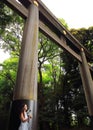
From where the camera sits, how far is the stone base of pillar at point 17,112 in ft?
8.41

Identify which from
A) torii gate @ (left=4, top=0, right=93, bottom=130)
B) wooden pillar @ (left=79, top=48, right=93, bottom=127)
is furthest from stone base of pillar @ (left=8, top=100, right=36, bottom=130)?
wooden pillar @ (left=79, top=48, right=93, bottom=127)

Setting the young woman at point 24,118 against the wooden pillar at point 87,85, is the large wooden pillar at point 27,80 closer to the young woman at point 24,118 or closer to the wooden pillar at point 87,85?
the young woman at point 24,118

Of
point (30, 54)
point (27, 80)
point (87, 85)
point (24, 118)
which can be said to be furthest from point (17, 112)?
point (87, 85)

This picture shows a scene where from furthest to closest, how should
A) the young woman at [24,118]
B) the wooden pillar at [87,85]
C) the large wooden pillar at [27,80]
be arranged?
the wooden pillar at [87,85]
the large wooden pillar at [27,80]
the young woman at [24,118]

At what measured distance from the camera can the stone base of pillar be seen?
256 centimetres

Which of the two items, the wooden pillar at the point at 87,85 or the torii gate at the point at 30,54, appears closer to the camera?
the torii gate at the point at 30,54

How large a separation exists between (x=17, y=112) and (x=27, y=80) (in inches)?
23.9

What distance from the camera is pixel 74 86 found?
11.9m

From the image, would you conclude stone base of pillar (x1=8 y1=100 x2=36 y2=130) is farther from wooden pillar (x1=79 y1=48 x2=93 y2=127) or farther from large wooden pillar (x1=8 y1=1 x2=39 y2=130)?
wooden pillar (x1=79 y1=48 x2=93 y2=127)

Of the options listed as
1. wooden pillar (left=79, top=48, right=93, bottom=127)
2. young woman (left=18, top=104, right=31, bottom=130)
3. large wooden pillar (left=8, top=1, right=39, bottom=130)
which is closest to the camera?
young woman (left=18, top=104, right=31, bottom=130)

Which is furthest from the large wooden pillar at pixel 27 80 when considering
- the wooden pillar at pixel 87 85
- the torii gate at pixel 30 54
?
the wooden pillar at pixel 87 85

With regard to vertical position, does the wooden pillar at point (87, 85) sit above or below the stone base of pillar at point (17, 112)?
above

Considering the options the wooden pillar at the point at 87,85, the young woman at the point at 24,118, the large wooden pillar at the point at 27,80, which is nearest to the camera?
the young woman at the point at 24,118

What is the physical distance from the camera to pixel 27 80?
299 centimetres
